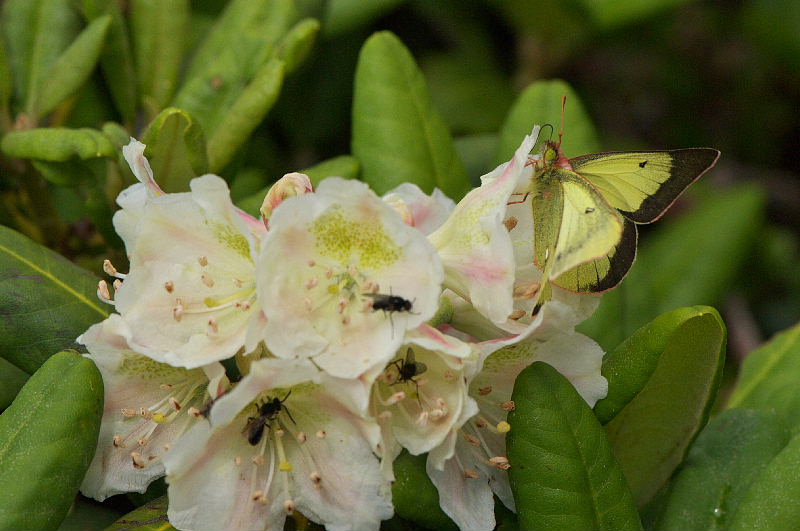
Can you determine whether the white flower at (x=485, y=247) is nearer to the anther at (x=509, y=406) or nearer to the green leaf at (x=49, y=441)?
the anther at (x=509, y=406)

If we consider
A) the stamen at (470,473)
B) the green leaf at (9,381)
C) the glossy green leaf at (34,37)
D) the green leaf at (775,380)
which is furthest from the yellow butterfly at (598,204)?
the glossy green leaf at (34,37)

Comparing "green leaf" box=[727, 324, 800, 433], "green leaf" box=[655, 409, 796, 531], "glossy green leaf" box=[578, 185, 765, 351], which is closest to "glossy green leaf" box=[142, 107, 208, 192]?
"green leaf" box=[655, 409, 796, 531]

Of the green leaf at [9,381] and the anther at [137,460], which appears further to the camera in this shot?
the green leaf at [9,381]

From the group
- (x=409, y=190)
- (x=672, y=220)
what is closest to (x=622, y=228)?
(x=409, y=190)

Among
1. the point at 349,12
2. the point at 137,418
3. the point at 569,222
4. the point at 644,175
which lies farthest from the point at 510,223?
the point at 349,12

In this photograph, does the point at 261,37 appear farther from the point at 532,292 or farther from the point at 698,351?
the point at 698,351

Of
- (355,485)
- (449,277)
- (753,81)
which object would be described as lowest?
(753,81)

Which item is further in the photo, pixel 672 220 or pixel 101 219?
pixel 672 220
